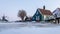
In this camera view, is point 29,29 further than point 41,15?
No

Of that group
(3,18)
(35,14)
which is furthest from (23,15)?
(3,18)

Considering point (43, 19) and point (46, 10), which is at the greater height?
point (46, 10)

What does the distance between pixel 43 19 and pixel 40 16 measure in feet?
4.09

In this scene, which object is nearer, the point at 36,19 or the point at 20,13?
the point at 36,19

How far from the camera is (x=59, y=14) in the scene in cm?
3834

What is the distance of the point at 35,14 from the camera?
41.5 metres

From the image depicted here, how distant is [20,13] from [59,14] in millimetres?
12649

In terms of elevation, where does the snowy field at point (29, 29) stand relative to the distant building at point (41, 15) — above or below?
below

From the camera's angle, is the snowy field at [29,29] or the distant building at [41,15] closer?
the snowy field at [29,29]

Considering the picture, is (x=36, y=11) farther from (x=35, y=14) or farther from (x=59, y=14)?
(x=59, y=14)

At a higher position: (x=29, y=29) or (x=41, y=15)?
(x=41, y=15)

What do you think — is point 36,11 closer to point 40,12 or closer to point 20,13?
point 40,12

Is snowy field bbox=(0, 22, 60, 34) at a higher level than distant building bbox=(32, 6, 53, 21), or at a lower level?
lower

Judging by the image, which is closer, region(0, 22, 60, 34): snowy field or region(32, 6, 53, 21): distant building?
region(0, 22, 60, 34): snowy field
